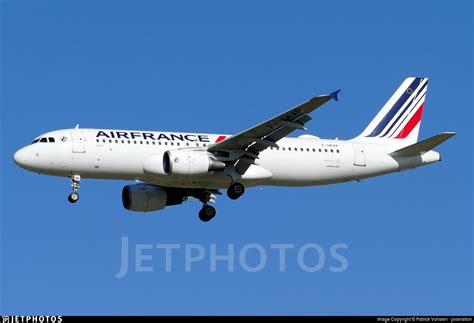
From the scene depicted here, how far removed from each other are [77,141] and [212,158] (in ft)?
20.6

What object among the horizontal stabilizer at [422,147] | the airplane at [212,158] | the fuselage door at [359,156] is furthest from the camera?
the fuselage door at [359,156]

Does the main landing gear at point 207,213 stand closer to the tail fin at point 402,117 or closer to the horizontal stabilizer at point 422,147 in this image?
the tail fin at point 402,117

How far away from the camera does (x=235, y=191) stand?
58938 millimetres

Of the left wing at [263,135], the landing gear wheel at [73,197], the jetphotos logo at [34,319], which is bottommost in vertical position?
the jetphotos logo at [34,319]

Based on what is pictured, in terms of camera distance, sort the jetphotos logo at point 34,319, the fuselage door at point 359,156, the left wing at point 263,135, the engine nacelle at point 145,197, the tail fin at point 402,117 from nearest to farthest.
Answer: the jetphotos logo at point 34,319 → the left wing at point 263,135 → the fuselage door at point 359,156 → the engine nacelle at point 145,197 → the tail fin at point 402,117

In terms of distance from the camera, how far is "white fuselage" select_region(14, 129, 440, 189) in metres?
57.8

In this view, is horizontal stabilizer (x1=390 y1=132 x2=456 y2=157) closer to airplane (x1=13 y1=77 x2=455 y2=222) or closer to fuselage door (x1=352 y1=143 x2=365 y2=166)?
airplane (x1=13 y1=77 x2=455 y2=222)

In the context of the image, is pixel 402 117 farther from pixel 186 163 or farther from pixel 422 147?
pixel 186 163

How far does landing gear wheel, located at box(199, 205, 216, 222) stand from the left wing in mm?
3134

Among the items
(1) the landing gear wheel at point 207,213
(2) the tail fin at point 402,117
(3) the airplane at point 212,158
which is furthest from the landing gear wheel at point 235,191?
(2) the tail fin at point 402,117

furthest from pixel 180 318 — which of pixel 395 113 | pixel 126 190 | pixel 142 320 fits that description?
pixel 395 113

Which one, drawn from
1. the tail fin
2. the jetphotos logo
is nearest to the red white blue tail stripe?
the tail fin

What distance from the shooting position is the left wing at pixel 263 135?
55.5 metres

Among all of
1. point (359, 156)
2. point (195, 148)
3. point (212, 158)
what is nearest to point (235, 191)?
point (212, 158)
